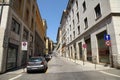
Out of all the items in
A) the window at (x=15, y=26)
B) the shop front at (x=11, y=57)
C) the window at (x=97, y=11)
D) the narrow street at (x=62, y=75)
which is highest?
the window at (x=97, y=11)

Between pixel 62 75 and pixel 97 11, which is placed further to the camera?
pixel 97 11

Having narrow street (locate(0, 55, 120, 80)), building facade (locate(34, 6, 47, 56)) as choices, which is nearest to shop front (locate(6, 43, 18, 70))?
narrow street (locate(0, 55, 120, 80))

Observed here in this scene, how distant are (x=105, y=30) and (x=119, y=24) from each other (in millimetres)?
2288

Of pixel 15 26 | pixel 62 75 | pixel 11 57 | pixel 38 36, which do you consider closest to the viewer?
pixel 62 75

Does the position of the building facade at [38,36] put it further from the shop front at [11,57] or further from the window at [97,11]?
the window at [97,11]

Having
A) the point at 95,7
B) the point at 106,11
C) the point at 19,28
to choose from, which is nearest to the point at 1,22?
the point at 19,28

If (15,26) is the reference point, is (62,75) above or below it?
below

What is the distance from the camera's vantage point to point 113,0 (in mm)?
13719

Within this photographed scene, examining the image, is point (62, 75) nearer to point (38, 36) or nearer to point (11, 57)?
point (11, 57)

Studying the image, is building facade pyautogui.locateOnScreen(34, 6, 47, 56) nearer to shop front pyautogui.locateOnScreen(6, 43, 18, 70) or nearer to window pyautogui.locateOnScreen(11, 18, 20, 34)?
window pyautogui.locateOnScreen(11, 18, 20, 34)

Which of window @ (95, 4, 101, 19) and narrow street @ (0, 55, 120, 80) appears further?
window @ (95, 4, 101, 19)

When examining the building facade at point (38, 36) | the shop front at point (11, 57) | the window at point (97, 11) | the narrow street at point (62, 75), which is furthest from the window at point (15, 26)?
the building facade at point (38, 36)

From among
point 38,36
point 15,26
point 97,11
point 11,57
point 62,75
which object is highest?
point 97,11

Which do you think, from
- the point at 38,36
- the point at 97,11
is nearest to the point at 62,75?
the point at 97,11
